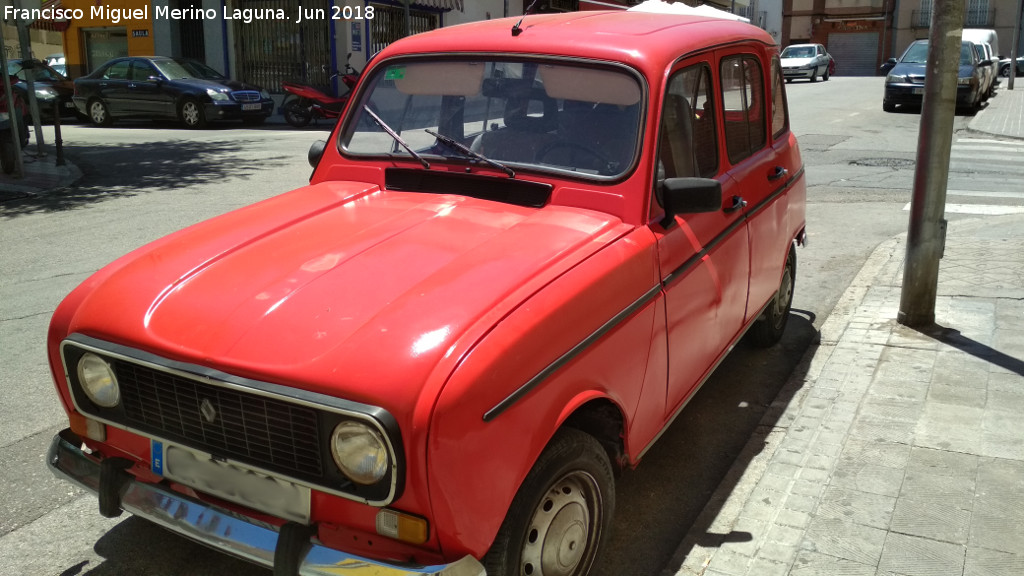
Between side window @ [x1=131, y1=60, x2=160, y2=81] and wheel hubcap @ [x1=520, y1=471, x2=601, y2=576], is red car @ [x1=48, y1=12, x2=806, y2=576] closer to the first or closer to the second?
wheel hubcap @ [x1=520, y1=471, x2=601, y2=576]

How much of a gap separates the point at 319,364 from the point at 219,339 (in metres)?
0.36

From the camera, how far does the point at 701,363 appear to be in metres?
3.87

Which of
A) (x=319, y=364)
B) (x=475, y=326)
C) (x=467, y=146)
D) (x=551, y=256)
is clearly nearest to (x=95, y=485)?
(x=319, y=364)

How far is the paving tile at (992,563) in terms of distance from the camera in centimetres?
313

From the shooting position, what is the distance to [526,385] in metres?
2.55

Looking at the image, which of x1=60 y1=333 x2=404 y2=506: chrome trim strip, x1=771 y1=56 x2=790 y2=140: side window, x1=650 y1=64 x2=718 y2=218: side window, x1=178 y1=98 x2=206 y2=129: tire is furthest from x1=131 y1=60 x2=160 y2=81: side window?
x1=60 y1=333 x2=404 y2=506: chrome trim strip

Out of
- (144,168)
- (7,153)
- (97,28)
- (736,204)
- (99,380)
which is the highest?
(97,28)

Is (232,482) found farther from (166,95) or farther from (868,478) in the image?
(166,95)

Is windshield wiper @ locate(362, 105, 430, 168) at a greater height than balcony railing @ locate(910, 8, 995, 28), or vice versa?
balcony railing @ locate(910, 8, 995, 28)

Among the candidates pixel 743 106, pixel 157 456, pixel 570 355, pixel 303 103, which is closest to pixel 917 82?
pixel 303 103

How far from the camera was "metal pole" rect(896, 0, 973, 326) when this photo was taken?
5.39m

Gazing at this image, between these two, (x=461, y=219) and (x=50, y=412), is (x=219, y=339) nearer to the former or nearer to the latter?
(x=461, y=219)

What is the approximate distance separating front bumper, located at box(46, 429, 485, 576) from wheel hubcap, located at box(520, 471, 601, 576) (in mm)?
338

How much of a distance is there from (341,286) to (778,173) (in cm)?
291
